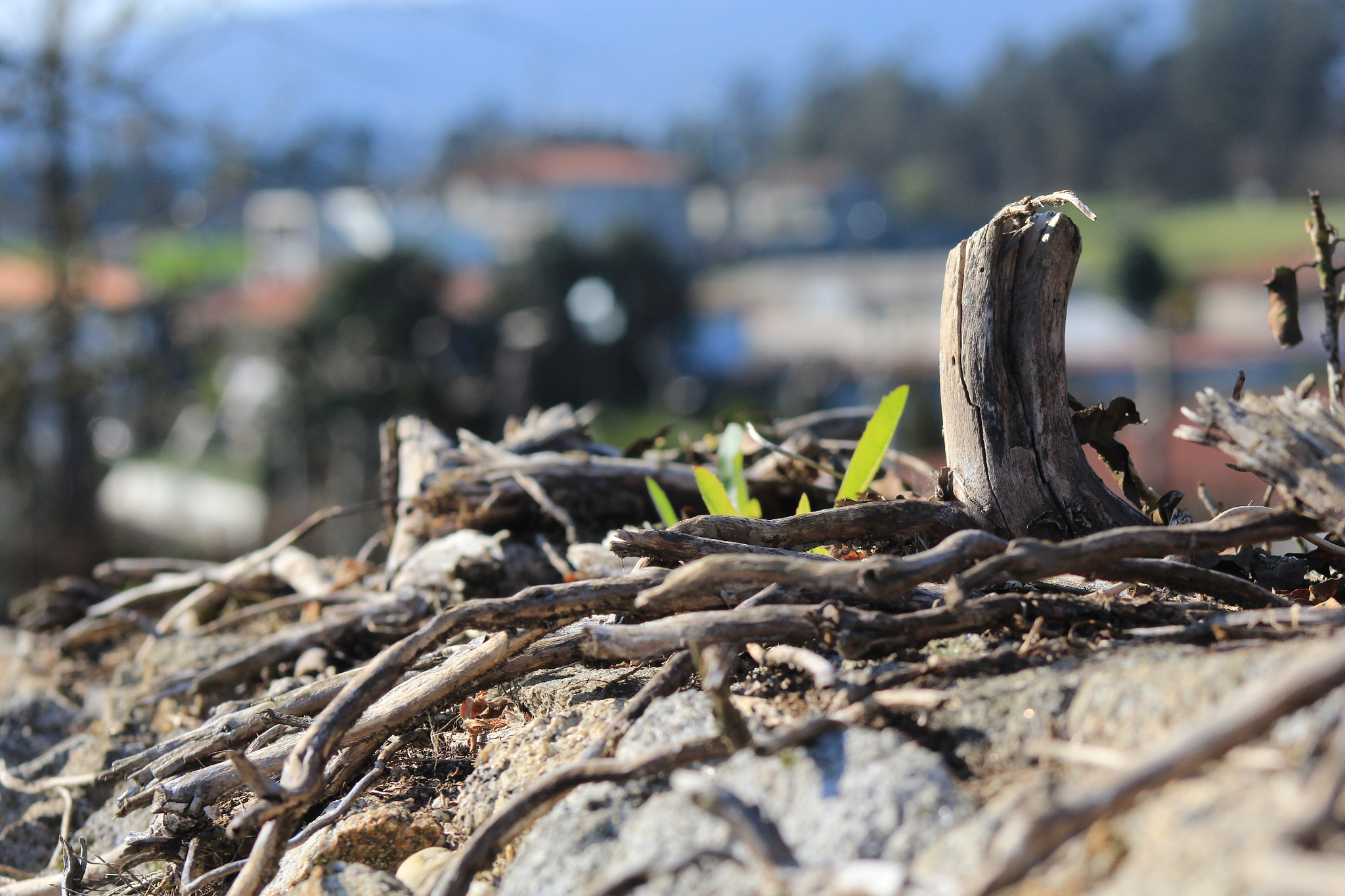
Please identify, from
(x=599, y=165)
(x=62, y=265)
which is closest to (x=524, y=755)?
(x=62, y=265)

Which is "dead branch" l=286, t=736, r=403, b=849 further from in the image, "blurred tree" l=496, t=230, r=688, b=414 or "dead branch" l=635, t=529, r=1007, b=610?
"blurred tree" l=496, t=230, r=688, b=414

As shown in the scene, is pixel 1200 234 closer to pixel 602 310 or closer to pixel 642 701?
pixel 602 310

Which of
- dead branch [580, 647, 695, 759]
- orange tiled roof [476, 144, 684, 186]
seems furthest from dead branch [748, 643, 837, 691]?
orange tiled roof [476, 144, 684, 186]

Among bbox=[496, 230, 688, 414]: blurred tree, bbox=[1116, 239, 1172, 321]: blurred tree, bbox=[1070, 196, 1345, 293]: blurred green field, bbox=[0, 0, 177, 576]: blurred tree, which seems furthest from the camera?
bbox=[1070, 196, 1345, 293]: blurred green field

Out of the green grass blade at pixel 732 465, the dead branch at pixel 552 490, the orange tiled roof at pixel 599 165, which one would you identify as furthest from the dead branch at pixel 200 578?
the orange tiled roof at pixel 599 165

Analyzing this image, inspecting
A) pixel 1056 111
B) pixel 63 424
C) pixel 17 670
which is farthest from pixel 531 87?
pixel 17 670

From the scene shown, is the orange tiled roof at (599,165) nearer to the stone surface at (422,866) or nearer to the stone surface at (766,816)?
the stone surface at (422,866)
